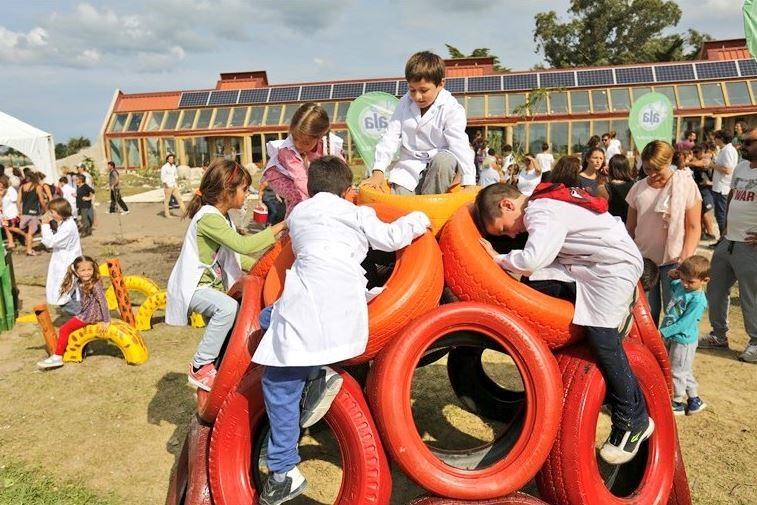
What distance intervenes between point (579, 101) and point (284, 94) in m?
13.8

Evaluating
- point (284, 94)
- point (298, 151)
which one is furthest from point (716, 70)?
point (298, 151)

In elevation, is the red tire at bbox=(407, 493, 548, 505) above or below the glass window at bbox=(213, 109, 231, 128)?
below

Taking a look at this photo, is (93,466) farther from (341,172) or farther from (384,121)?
(384,121)

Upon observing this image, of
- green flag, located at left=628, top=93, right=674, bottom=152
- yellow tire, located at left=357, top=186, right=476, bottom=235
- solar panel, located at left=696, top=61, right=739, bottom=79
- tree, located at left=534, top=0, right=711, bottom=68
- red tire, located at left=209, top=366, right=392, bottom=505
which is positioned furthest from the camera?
tree, located at left=534, top=0, right=711, bottom=68

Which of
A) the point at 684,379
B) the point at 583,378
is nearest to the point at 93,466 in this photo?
the point at 583,378

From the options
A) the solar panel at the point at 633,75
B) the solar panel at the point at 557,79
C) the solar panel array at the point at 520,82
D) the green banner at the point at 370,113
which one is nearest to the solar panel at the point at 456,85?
the solar panel array at the point at 520,82

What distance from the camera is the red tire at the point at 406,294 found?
2668 mm

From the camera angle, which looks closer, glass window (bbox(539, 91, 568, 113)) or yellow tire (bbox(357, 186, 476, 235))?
yellow tire (bbox(357, 186, 476, 235))

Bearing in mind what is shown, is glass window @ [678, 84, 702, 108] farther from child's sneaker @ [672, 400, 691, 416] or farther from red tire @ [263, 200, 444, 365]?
red tire @ [263, 200, 444, 365]

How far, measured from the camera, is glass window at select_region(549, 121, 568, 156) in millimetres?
23547

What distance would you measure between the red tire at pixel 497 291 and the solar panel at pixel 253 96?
25.6 m

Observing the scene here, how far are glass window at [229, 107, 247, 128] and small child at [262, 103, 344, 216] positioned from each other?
23231mm

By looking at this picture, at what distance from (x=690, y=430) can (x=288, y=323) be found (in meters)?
3.37

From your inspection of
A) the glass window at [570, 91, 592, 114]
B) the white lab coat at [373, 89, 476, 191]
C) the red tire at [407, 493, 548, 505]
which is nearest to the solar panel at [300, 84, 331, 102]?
the glass window at [570, 91, 592, 114]
